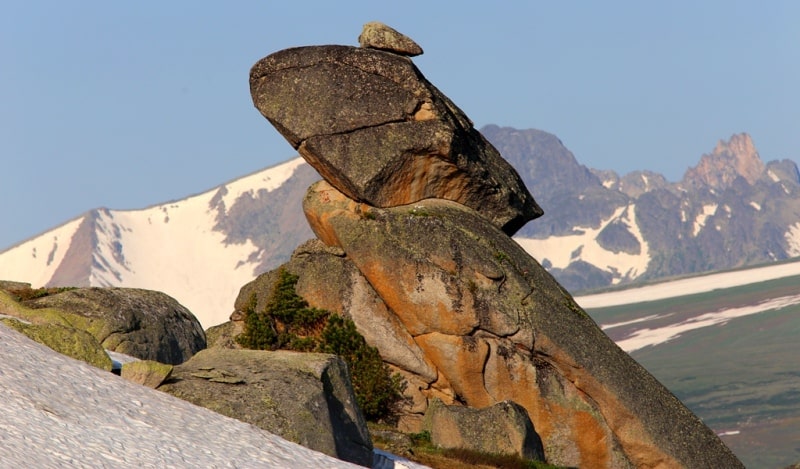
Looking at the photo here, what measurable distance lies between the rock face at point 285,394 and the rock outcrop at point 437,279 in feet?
39.8

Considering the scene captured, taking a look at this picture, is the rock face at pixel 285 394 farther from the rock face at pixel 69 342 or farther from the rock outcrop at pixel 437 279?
the rock outcrop at pixel 437 279

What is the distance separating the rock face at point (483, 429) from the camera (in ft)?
119

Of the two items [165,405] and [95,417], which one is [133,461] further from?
[165,405]

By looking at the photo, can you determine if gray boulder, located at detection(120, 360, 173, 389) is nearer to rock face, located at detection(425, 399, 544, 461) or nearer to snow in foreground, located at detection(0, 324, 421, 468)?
snow in foreground, located at detection(0, 324, 421, 468)

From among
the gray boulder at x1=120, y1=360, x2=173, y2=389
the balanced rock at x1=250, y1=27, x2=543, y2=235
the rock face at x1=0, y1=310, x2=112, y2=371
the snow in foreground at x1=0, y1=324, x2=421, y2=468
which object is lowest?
the snow in foreground at x1=0, y1=324, x2=421, y2=468

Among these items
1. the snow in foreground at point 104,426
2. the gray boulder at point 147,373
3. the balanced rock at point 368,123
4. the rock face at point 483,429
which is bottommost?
the rock face at point 483,429

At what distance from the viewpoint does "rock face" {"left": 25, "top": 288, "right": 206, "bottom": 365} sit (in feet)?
116

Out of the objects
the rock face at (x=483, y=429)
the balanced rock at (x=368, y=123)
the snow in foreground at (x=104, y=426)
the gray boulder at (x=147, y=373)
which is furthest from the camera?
the balanced rock at (x=368, y=123)

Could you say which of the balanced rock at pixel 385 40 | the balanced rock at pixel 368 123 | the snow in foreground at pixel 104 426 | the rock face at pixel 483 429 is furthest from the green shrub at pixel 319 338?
the snow in foreground at pixel 104 426

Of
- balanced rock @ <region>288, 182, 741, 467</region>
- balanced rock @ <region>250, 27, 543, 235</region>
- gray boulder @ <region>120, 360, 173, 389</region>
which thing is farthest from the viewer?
balanced rock @ <region>250, 27, 543, 235</region>

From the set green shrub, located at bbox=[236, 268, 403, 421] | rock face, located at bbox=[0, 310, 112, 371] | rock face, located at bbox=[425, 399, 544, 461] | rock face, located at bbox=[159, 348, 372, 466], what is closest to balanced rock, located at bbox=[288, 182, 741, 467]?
green shrub, located at bbox=[236, 268, 403, 421]

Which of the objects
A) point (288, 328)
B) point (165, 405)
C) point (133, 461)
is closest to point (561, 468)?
point (288, 328)

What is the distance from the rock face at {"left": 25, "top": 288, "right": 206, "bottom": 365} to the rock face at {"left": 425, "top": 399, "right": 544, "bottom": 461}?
773cm

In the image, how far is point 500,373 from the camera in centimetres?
4081
